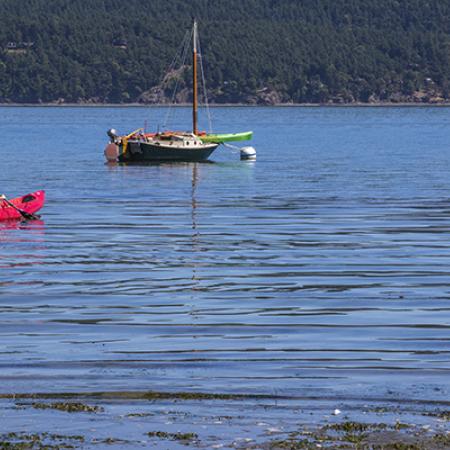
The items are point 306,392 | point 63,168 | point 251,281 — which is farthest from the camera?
point 63,168

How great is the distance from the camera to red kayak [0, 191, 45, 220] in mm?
41281

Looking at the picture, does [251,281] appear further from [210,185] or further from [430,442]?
[210,185]

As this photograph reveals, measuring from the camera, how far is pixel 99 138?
473ft

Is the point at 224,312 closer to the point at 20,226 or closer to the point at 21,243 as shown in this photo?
the point at 21,243

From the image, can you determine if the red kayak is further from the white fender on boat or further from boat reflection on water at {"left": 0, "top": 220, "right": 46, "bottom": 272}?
the white fender on boat

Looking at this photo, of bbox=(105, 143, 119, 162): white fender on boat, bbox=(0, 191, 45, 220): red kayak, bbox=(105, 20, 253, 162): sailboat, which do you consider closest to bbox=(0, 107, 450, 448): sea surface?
bbox=(0, 191, 45, 220): red kayak

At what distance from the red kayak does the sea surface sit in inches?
27.0

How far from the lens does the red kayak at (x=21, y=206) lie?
41.3 metres

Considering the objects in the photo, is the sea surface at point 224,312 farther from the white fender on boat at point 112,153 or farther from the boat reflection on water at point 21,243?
the white fender on boat at point 112,153

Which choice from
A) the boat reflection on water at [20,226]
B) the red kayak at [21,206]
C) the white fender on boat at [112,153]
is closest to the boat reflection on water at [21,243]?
the boat reflection on water at [20,226]

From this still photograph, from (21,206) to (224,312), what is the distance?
817 inches

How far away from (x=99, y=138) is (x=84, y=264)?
11525 cm

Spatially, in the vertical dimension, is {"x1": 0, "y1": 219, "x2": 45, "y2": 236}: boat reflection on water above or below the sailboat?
above

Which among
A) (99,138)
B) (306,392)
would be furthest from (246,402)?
(99,138)
